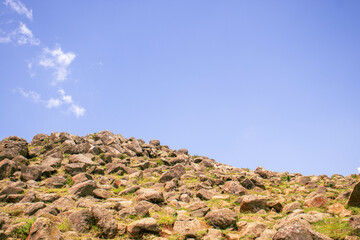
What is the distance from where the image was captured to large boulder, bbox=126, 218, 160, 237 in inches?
442

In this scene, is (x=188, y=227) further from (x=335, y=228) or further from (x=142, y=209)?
(x=335, y=228)

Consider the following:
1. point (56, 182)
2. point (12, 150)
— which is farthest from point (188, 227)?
point (12, 150)

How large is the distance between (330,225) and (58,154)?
80.3 feet

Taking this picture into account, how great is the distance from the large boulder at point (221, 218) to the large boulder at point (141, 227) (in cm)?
278

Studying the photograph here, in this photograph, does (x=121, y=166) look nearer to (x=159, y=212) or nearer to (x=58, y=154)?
(x=58, y=154)

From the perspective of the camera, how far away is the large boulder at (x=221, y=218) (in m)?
12.2

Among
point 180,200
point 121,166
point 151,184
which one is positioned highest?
point 121,166

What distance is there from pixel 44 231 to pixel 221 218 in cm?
761

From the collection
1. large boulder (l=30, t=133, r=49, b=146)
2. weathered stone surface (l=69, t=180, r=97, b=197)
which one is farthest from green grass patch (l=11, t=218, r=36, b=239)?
large boulder (l=30, t=133, r=49, b=146)

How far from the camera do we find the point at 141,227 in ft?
37.2

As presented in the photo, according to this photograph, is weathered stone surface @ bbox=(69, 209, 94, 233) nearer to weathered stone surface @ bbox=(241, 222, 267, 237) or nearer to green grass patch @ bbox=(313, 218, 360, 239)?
weathered stone surface @ bbox=(241, 222, 267, 237)

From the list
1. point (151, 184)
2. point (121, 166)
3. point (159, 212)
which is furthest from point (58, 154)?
point (159, 212)

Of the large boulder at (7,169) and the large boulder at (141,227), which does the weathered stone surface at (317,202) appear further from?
the large boulder at (7,169)

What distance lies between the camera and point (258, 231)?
35.8 feet
